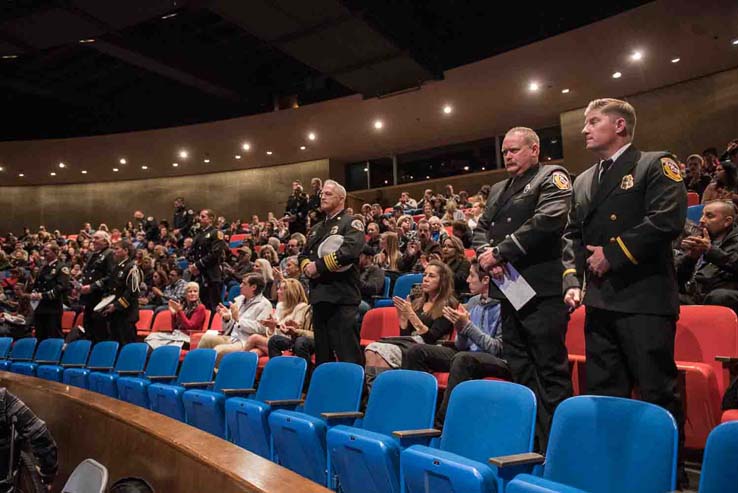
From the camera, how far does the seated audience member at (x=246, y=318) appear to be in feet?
12.7

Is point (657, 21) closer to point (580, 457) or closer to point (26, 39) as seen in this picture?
point (580, 457)

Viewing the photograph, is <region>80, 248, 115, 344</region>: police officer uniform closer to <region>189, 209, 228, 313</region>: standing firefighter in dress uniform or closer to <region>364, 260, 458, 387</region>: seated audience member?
<region>189, 209, 228, 313</region>: standing firefighter in dress uniform

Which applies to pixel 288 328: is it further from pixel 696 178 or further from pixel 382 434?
pixel 696 178

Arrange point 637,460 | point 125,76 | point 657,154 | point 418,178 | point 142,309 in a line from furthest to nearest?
point 418,178, point 125,76, point 142,309, point 657,154, point 637,460

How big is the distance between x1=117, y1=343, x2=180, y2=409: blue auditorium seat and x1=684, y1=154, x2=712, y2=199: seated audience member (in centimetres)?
495

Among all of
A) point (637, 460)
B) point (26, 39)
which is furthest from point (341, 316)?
point (26, 39)

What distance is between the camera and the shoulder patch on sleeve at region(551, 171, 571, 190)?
198 centimetres

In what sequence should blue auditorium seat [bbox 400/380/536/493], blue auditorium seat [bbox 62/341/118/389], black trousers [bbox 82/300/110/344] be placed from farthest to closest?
black trousers [bbox 82/300/110/344]
blue auditorium seat [bbox 62/341/118/389]
blue auditorium seat [bbox 400/380/536/493]

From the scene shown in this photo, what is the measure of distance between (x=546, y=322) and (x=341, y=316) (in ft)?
3.50

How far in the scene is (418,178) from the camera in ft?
40.1

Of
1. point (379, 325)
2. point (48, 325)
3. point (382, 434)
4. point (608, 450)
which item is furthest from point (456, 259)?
point (48, 325)

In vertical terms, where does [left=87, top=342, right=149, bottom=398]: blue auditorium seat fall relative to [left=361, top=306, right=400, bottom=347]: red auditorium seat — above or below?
below

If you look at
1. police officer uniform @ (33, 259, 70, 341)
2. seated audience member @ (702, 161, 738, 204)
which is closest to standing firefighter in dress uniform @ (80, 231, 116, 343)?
police officer uniform @ (33, 259, 70, 341)

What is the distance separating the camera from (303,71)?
9.73 m
